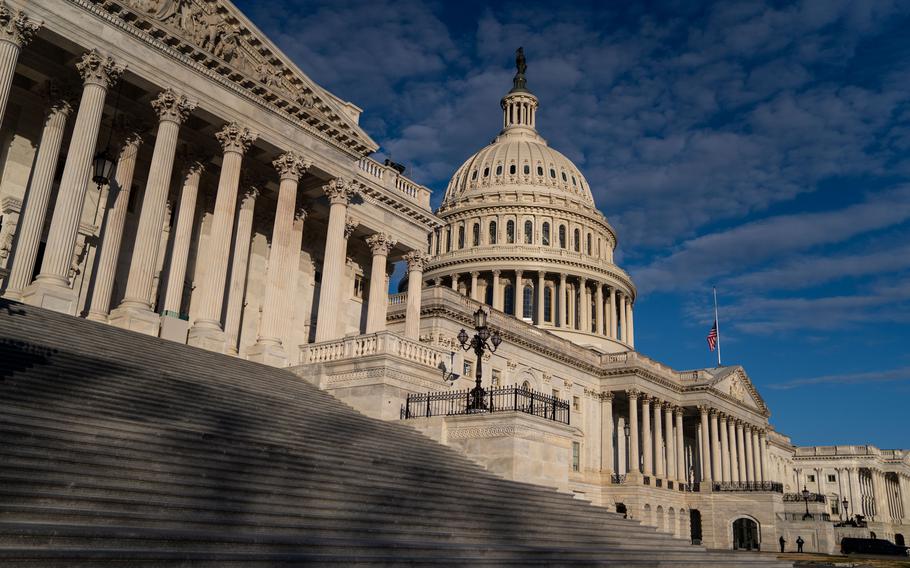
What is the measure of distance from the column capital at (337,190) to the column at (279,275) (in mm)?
1733

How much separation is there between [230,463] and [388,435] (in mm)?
8691

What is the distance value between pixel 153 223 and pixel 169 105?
A: 15.3 ft

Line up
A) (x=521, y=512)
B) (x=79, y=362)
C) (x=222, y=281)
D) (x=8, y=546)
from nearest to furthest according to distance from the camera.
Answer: (x=8, y=546) → (x=79, y=362) → (x=521, y=512) → (x=222, y=281)

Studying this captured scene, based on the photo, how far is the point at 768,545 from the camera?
199 ft

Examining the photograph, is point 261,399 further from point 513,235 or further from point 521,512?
point 513,235

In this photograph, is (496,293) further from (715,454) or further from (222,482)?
(222,482)

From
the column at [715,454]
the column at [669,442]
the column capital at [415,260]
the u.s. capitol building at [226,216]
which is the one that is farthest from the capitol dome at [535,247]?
the column capital at [415,260]

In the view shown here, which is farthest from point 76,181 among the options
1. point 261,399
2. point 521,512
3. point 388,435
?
point 521,512

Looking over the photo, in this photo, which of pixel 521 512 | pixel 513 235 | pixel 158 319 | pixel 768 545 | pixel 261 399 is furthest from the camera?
pixel 513 235

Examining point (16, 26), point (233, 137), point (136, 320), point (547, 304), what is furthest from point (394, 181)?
point (547, 304)

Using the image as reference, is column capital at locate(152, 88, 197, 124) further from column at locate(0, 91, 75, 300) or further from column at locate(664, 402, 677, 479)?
column at locate(664, 402, 677, 479)

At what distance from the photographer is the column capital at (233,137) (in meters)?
29.9

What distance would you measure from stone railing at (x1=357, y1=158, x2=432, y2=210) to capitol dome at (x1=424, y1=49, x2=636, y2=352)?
3616 centimetres

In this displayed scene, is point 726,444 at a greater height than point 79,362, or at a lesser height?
greater
